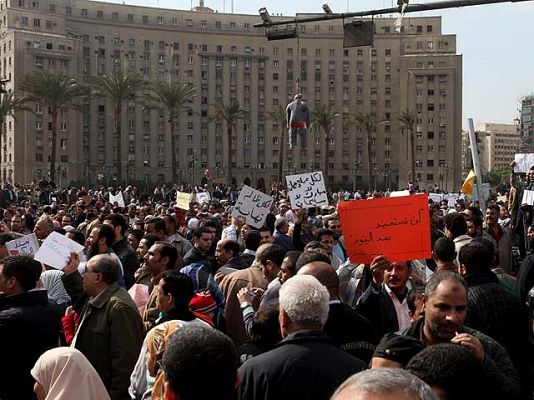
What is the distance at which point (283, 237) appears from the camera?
40.8ft

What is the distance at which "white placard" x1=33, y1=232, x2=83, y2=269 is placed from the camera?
837cm

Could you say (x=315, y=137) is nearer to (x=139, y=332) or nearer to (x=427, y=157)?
(x=427, y=157)

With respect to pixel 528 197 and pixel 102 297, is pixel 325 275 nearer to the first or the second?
pixel 102 297

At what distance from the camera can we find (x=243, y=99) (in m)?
115

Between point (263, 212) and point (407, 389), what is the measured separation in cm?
1286

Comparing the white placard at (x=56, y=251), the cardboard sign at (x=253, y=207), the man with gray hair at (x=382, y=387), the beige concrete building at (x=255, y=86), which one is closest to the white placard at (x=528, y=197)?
the cardboard sign at (x=253, y=207)

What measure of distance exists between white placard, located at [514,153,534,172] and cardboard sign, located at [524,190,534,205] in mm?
5422

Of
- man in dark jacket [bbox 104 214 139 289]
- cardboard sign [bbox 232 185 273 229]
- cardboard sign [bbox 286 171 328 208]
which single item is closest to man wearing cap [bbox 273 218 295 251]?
cardboard sign [bbox 232 185 273 229]

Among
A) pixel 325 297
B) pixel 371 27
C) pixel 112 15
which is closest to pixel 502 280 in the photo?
pixel 325 297

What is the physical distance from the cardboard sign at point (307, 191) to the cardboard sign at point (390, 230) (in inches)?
330

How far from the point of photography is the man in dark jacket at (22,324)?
558 centimetres

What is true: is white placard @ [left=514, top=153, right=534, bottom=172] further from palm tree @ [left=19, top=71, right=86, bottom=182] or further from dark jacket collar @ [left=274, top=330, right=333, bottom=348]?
palm tree @ [left=19, top=71, right=86, bottom=182]

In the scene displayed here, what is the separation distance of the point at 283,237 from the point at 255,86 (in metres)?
104

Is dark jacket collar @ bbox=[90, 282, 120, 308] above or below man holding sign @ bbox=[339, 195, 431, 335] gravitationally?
below
